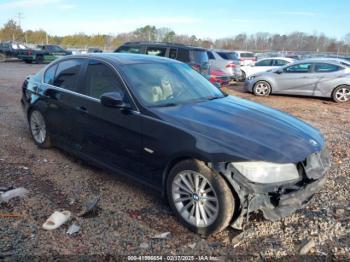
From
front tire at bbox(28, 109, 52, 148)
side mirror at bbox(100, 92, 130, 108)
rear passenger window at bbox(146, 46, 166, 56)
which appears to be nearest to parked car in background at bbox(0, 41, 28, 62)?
rear passenger window at bbox(146, 46, 166, 56)

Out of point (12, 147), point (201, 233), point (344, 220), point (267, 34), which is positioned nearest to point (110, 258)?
point (201, 233)

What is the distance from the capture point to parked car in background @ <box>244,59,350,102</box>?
483 inches

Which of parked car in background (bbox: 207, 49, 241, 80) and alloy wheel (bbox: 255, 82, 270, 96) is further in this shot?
parked car in background (bbox: 207, 49, 241, 80)

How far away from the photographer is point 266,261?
3121 millimetres

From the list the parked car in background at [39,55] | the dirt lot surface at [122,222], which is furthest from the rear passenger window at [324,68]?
the parked car in background at [39,55]

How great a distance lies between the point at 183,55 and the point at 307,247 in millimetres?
9516

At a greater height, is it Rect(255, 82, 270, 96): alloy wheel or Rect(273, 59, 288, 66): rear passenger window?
Rect(273, 59, 288, 66): rear passenger window

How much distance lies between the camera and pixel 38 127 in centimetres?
579

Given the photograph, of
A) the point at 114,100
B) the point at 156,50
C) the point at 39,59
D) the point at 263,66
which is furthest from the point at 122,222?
the point at 39,59

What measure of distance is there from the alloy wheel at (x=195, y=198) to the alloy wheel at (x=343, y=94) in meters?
10.5

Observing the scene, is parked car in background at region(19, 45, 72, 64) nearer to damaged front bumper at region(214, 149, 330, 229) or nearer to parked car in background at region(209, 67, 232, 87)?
parked car in background at region(209, 67, 232, 87)

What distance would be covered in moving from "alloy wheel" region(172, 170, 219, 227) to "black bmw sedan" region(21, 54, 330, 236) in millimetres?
10

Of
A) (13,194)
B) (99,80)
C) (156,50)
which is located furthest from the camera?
(156,50)

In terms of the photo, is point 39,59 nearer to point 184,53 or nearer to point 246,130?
point 184,53
